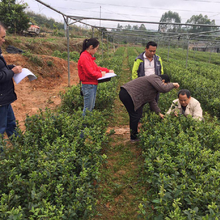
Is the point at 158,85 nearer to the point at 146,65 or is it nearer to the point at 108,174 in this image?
the point at 146,65

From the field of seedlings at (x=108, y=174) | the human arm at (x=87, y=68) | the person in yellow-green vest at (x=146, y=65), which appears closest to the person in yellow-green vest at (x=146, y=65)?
the person in yellow-green vest at (x=146, y=65)

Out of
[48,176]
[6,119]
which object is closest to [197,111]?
[48,176]

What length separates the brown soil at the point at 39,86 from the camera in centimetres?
581

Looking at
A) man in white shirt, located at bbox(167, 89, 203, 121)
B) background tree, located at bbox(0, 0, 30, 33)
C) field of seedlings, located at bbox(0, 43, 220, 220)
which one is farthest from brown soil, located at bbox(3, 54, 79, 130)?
background tree, located at bbox(0, 0, 30, 33)

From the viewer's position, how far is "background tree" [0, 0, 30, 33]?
560 inches

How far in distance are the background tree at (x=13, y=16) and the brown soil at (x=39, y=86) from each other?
23.0 ft

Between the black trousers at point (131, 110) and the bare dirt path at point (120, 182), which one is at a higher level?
the black trousers at point (131, 110)

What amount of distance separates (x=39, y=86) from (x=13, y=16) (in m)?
10.0

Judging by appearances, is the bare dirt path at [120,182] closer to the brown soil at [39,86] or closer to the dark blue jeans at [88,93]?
the dark blue jeans at [88,93]

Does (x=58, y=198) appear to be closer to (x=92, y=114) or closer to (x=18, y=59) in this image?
(x=92, y=114)

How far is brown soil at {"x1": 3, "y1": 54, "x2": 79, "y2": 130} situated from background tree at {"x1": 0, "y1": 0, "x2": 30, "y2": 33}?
276 inches

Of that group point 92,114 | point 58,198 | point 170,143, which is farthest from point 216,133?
point 58,198

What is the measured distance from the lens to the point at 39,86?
795 centimetres

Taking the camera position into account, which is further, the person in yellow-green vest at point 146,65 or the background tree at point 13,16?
the background tree at point 13,16
